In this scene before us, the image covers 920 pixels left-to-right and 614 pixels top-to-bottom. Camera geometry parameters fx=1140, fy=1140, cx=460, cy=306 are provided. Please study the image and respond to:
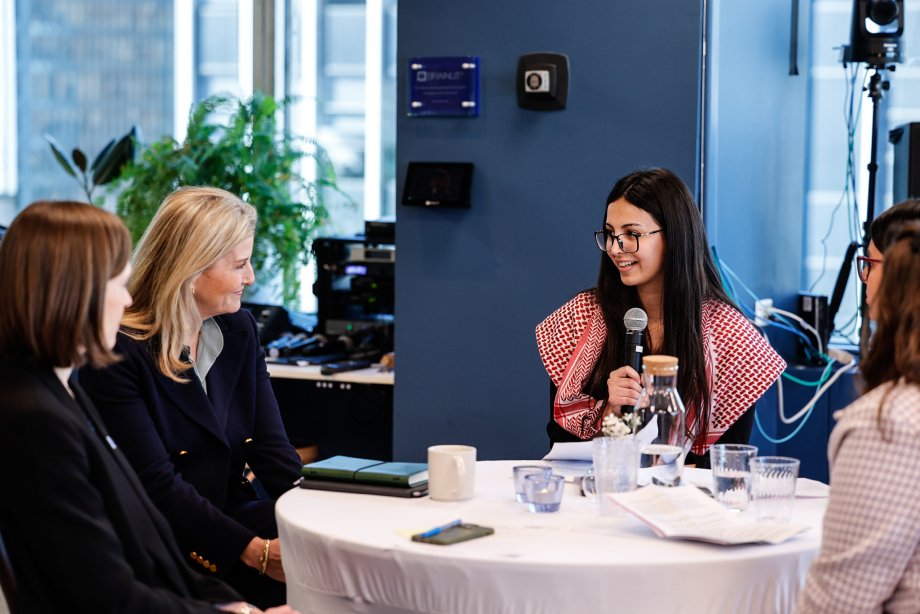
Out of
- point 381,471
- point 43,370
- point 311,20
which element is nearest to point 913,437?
point 381,471

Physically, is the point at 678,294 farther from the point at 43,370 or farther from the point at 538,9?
the point at 43,370

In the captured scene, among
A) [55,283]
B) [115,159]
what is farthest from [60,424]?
[115,159]

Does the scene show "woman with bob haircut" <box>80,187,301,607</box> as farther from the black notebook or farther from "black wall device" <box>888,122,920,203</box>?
"black wall device" <box>888,122,920,203</box>

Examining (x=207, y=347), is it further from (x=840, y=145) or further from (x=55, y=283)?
(x=840, y=145)

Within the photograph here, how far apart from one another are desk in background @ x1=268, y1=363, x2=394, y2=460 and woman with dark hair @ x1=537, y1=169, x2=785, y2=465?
7.16 ft

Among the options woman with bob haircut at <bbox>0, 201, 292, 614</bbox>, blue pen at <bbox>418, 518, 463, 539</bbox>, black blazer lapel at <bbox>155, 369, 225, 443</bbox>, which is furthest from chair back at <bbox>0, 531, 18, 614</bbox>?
black blazer lapel at <bbox>155, 369, 225, 443</bbox>

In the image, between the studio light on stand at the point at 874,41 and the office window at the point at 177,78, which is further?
the office window at the point at 177,78

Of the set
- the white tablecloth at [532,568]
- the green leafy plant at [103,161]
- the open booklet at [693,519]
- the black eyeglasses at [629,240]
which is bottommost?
the white tablecloth at [532,568]

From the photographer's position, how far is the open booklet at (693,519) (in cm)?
185

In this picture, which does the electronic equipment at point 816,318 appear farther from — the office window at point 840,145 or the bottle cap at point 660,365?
the bottle cap at point 660,365

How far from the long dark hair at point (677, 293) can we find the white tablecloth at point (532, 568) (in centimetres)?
79

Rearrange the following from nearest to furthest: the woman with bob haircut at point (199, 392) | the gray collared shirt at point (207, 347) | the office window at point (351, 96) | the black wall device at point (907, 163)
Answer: the woman with bob haircut at point (199, 392) → the gray collared shirt at point (207, 347) → the black wall device at point (907, 163) → the office window at point (351, 96)

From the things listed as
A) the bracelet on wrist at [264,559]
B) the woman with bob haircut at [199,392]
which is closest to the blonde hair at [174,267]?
the woman with bob haircut at [199,392]

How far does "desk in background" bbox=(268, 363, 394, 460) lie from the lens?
511cm
